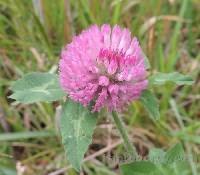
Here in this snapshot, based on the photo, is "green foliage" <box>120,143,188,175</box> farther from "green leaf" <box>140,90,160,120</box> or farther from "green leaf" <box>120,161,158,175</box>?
"green leaf" <box>140,90,160,120</box>

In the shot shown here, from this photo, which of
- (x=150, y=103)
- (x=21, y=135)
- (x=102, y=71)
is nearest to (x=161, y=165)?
(x=150, y=103)

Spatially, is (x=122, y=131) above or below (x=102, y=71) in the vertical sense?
below

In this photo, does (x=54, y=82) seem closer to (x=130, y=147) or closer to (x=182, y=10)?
(x=130, y=147)

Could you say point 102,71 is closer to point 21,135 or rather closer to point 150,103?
point 150,103

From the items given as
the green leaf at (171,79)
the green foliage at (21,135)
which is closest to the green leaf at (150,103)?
the green leaf at (171,79)

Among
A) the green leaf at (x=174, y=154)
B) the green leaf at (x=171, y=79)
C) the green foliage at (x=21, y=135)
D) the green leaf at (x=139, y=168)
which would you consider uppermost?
the green leaf at (x=171, y=79)

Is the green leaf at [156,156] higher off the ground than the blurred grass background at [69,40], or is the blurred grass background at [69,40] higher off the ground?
the blurred grass background at [69,40]

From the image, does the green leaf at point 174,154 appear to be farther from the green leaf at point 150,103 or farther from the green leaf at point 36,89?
the green leaf at point 36,89
